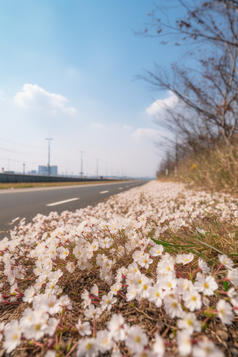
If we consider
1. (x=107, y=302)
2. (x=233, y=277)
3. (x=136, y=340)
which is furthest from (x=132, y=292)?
(x=233, y=277)

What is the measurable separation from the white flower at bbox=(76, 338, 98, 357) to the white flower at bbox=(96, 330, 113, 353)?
0.06 feet

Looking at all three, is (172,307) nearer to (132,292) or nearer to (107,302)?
(132,292)

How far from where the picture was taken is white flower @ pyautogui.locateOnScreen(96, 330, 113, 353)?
73 centimetres

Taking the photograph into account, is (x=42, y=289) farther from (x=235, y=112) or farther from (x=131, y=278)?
(x=235, y=112)

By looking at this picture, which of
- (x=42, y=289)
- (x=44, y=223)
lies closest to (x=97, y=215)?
(x=44, y=223)

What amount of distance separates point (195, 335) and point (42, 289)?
1030mm

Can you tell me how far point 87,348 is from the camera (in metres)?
0.71

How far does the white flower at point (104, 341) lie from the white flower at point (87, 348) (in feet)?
0.06

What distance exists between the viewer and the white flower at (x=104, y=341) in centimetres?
73

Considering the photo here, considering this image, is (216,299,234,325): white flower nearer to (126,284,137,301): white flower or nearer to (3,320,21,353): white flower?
(126,284,137,301): white flower

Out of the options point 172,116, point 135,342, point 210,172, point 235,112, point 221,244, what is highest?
point 172,116

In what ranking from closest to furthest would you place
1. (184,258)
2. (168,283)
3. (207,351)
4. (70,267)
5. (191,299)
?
(207,351), (191,299), (168,283), (184,258), (70,267)

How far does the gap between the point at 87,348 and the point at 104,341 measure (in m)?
0.08

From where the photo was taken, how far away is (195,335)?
2.68ft
